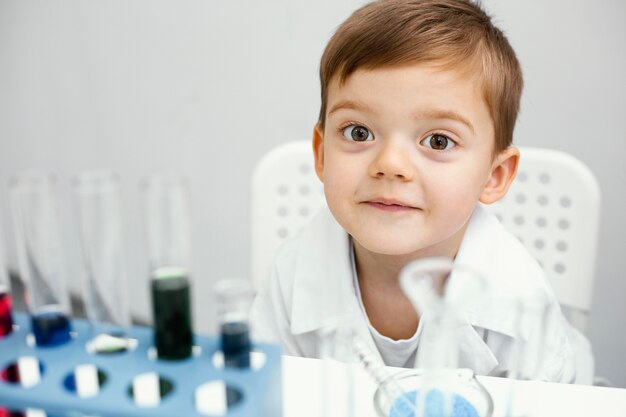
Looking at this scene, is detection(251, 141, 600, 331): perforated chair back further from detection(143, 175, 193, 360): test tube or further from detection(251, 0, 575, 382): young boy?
detection(143, 175, 193, 360): test tube

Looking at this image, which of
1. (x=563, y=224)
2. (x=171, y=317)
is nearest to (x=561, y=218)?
(x=563, y=224)

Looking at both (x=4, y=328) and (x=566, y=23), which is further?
(x=566, y=23)

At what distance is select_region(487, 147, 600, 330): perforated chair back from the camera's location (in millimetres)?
740

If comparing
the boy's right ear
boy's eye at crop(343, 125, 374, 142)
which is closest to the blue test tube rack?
boy's eye at crop(343, 125, 374, 142)

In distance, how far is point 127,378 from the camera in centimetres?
35

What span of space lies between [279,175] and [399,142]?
272 millimetres

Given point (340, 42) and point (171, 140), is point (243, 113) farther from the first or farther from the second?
point (340, 42)

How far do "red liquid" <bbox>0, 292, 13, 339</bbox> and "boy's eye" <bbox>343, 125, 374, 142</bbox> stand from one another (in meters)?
0.35

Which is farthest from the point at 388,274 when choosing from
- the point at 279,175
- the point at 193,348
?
the point at 193,348

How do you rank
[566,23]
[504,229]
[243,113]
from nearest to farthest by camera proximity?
[504,229], [566,23], [243,113]

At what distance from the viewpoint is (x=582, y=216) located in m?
0.74

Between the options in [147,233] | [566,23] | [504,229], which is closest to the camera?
[147,233]

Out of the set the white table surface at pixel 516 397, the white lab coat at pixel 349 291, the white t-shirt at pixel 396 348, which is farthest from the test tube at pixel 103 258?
the white t-shirt at pixel 396 348

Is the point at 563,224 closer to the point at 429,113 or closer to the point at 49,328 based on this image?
the point at 429,113
